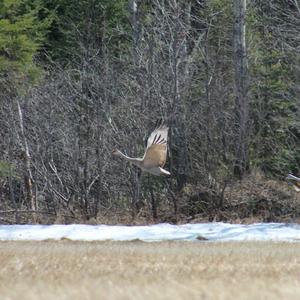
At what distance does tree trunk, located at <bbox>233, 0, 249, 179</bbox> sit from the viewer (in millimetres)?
28500

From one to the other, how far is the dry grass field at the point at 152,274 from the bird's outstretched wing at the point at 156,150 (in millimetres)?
4491

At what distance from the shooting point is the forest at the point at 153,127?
2781 centimetres

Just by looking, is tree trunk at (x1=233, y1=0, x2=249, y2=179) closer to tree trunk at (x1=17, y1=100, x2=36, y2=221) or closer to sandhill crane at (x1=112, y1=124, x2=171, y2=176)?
tree trunk at (x1=17, y1=100, x2=36, y2=221)

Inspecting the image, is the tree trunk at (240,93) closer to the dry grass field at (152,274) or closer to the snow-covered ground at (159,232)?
the snow-covered ground at (159,232)

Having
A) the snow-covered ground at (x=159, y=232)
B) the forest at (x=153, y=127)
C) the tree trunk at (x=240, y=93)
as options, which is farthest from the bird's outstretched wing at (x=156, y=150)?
the tree trunk at (x=240, y=93)

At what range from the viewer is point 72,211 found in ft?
91.6

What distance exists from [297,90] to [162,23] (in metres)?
5.21

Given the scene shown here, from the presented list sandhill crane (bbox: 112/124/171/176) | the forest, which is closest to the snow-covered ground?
sandhill crane (bbox: 112/124/171/176)

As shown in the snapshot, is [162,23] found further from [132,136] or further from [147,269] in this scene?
[147,269]

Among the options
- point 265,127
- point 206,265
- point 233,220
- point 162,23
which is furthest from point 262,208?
point 206,265

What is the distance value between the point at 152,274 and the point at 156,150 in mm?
10344

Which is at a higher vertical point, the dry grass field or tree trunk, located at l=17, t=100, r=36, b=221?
the dry grass field

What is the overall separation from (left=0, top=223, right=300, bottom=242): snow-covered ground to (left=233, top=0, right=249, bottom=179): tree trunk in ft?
11.7

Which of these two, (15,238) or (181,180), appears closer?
(15,238)
